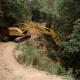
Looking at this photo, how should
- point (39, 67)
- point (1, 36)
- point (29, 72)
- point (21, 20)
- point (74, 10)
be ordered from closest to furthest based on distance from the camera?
point (29, 72), point (39, 67), point (74, 10), point (1, 36), point (21, 20)

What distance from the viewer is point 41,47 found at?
1856 cm

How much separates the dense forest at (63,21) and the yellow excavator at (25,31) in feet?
1.91

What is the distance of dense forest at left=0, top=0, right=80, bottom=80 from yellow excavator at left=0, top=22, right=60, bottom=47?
1.91ft

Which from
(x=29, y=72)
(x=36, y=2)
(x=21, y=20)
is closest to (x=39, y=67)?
(x=29, y=72)

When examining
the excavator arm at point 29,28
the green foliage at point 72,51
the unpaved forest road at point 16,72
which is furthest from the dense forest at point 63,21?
the unpaved forest road at point 16,72

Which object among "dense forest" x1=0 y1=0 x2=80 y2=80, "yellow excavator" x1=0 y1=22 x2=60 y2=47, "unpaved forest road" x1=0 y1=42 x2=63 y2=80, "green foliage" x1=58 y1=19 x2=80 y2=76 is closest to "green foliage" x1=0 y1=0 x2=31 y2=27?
"dense forest" x1=0 y1=0 x2=80 y2=80

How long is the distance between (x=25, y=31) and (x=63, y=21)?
3641 mm

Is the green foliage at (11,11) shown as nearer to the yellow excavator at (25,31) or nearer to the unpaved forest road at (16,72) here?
the yellow excavator at (25,31)

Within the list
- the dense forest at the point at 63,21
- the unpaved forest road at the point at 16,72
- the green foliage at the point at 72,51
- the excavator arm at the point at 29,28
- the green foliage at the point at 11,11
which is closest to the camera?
the unpaved forest road at the point at 16,72

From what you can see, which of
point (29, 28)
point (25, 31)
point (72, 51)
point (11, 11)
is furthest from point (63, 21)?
point (11, 11)

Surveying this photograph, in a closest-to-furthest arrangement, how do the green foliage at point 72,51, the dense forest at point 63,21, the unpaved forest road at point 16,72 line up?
the unpaved forest road at point 16,72 < the green foliage at point 72,51 < the dense forest at point 63,21

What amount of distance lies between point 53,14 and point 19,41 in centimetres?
348

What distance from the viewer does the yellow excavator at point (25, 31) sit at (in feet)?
60.0

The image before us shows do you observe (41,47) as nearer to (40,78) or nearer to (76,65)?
(76,65)
